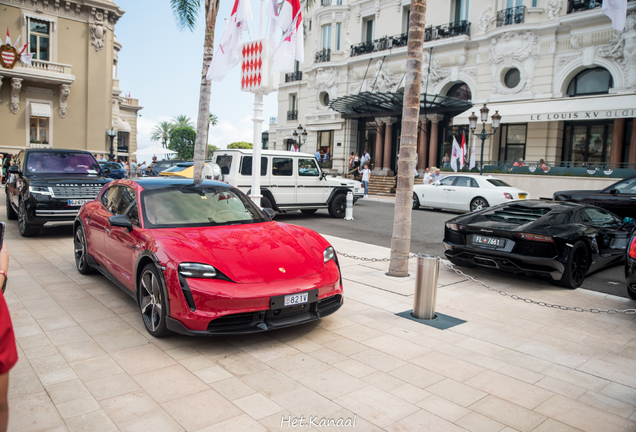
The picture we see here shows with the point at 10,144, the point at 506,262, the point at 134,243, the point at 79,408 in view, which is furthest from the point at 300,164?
the point at 10,144

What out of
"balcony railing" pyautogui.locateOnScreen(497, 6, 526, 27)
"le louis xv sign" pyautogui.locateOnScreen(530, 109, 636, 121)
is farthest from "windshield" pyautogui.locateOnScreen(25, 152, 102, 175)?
"balcony railing" pyautogui.locateOnScreen(497, 6, 526, 27)

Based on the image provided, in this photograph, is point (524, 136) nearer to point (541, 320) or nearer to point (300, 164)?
point (300, 164)

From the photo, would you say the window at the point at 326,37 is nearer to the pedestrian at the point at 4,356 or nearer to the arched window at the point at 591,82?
the arched window at the point at 591,82

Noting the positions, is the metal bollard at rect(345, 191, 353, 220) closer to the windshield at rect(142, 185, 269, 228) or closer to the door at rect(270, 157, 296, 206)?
the door at rect(270, 157, 296, 206)

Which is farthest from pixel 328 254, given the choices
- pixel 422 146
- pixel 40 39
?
pixel 40 39

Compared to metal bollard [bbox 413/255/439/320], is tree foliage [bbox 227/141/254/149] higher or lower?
higher

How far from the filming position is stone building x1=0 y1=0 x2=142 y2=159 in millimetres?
30156

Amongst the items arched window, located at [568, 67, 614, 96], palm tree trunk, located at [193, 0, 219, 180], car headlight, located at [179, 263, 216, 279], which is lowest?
car headlight, located at [179, 263, 216, 279]

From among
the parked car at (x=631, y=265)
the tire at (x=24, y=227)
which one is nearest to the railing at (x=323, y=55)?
the tire at (x=24, y=227)

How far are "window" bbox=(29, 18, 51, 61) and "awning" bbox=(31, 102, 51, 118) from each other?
10.8ft

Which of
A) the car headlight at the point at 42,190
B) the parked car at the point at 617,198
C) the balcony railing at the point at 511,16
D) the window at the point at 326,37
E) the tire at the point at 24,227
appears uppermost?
the window at the point at 326,37

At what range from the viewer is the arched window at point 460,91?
98.9 ft

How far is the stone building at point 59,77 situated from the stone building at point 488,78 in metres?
16.2

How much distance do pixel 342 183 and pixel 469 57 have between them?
61.6 feet
